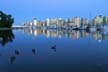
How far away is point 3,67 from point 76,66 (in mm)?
4180

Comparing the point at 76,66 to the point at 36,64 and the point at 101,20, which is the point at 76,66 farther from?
the point at 101,20

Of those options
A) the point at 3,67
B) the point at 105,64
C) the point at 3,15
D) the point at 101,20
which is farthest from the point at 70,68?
the point at 101,20

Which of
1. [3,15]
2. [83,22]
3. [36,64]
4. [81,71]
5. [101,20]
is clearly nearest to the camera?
[81,71]

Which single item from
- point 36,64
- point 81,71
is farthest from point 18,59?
point 81,71

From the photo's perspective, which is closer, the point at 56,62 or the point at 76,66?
the point at 76,66

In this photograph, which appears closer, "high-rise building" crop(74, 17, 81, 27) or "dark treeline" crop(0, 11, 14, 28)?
"dark treeline" crop(0, 11, 14, 28)

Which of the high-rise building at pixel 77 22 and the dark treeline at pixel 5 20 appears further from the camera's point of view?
the high-rise building at pixel 77 22

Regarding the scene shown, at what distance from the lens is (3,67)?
21578mm

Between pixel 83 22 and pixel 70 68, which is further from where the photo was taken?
pixel 83 22

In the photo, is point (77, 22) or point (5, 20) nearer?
point (5, 20)

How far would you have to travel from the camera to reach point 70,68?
69.7 feet

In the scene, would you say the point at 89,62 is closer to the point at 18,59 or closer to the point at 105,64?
the point at 105,64

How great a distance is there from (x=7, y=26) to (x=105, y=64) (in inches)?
3498

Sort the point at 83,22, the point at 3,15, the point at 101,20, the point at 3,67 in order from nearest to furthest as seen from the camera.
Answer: the point at 3,67 → the point at 3,15 → the point at 101,20 → the point at 83,22
